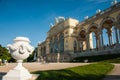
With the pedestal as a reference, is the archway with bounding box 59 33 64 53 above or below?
above

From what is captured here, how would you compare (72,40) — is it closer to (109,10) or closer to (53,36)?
(53,36)

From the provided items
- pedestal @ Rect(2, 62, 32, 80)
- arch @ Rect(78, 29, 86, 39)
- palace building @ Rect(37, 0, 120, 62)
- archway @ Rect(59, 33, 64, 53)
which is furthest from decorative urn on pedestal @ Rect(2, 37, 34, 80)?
archway @ Rect(59, 33, 64, 53)

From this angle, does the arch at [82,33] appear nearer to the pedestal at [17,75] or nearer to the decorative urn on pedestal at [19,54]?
the decorative urn on pedestal at [19,54]

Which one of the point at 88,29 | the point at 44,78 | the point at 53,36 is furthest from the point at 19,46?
the point at 53,36

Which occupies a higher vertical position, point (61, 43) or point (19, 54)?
point (61, 43)

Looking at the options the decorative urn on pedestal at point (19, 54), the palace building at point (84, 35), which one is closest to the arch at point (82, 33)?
the palace building at point (84, 35)

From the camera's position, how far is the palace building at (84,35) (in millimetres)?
33066

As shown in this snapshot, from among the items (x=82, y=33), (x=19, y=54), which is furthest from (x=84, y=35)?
(x=19, y=54)

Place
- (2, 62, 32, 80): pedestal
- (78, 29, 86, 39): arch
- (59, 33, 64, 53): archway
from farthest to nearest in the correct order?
(59, 33, 64, 53): archway < (78, 29, 86, 39): arch < (2, 62, 32, 80): pedestal

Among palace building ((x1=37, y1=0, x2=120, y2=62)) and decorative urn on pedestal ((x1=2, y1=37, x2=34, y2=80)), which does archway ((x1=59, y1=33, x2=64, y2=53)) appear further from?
decorative urn on pedestal ((x1=2, y1=37, x2=34, y2=80))

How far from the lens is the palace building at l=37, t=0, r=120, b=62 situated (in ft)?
108

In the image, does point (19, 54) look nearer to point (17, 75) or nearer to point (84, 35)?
point (17, 75)

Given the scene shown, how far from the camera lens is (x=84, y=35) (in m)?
50.9

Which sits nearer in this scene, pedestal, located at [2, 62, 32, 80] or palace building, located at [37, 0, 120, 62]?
pedestal, located at [2, 62, 32, 80]
